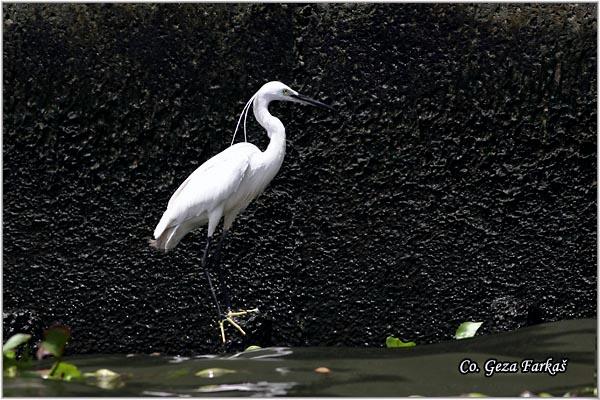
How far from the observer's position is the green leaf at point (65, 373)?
3.93 metres

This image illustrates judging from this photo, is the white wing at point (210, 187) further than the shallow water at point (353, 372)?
Yes

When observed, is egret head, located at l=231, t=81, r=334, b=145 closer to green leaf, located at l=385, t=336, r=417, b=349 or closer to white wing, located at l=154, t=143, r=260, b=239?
white wing, located at l=154, t=143, r=260, b=239

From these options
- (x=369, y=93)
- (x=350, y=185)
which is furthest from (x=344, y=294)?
(x=369, y=93)

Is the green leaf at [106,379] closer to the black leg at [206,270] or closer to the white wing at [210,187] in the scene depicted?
the black leg at [206,270]

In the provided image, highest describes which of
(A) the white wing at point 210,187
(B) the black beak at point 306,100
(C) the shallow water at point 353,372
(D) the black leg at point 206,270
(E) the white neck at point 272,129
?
(B) the black beak at point 306,100

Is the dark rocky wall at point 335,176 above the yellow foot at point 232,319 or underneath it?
above

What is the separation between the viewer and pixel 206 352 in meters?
5.28

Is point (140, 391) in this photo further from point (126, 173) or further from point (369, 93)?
point (369, 93)

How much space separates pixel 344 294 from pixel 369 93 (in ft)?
3.49

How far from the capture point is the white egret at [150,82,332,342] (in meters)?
4.91

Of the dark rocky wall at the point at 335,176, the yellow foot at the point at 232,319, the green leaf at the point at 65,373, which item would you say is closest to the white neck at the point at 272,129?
the dark rocky wall at the point at 335,176

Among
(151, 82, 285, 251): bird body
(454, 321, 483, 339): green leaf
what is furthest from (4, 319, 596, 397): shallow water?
(151, 82, 285, 251): bird body

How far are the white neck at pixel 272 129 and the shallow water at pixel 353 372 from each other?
3.06 feet

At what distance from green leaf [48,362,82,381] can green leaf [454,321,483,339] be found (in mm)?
2017
